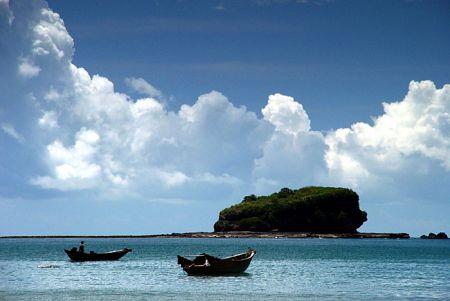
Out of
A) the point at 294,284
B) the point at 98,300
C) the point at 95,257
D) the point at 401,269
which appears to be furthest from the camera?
the point at 95,257

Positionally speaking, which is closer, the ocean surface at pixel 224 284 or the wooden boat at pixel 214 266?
the ocean surface at pixel 224 284

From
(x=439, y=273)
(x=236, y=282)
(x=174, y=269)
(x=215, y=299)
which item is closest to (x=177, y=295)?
(x=215, y=299)

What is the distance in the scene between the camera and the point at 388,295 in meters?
45.2

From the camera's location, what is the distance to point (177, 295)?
45.1 meters

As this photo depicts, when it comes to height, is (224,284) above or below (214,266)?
below

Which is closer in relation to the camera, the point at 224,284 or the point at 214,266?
the point at 224,284

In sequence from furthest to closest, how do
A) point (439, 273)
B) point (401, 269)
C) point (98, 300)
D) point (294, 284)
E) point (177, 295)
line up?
point (401, 269)
point (439, 273)
point (294, 284)
point (177, 295)
point (98, 300)

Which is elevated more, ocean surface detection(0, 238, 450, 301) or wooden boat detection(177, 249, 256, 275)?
wooden boat detection(177, 249, 256, 275)

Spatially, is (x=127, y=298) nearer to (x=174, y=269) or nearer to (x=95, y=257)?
(x=174, y=269)

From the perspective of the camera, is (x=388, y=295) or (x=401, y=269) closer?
(x=388, y=295)

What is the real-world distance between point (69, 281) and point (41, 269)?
15.6 m

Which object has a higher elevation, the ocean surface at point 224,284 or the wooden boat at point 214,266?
the wooden boat at point 214,266

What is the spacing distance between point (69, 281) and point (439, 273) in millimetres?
35274

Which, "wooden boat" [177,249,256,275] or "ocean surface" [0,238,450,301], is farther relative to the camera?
"wooden boat" [177,249,256,275]
